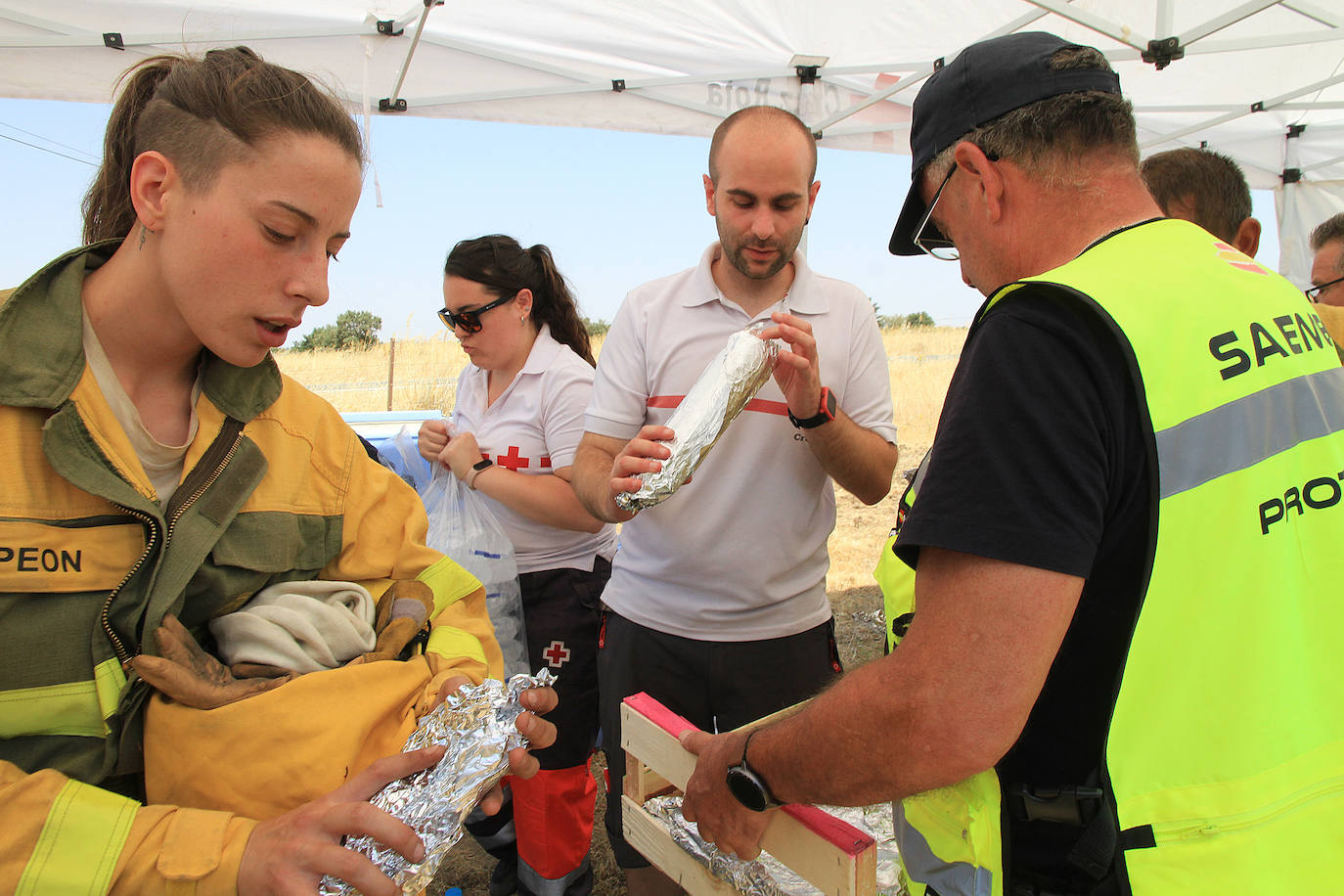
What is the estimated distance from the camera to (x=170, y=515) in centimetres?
127

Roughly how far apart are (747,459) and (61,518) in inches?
62.8

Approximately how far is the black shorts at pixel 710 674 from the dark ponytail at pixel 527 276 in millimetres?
1355

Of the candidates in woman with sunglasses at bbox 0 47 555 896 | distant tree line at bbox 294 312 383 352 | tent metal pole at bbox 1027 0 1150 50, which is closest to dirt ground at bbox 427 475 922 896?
woman with sunglasses at bbox 0 47 555 896

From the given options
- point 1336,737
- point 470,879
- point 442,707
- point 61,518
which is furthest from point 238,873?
point 470,879

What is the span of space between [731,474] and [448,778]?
1.24 metres

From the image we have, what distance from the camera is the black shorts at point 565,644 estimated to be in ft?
9.36

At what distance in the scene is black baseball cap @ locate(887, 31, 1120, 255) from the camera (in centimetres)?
130

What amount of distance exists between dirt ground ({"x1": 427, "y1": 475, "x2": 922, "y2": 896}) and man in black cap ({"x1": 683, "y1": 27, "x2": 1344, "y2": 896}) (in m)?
0.26

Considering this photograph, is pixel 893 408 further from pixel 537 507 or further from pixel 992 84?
pixel 992 84

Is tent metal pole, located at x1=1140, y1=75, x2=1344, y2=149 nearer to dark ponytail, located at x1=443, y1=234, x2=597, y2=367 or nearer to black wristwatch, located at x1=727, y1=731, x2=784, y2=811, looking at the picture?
dark ponytail, located at x1=443, y1=234, x2=597, y2=367

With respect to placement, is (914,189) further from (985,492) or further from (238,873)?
(238,873)

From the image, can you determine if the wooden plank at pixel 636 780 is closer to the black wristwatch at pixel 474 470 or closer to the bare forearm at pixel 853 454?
the bare forearm at pixel 853 454

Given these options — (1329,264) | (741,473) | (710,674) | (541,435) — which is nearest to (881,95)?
(1329,264)

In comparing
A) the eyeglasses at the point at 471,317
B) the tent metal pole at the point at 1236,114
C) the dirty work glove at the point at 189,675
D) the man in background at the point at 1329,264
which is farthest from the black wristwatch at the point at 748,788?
the tent metal pole at the point at 1236,114
